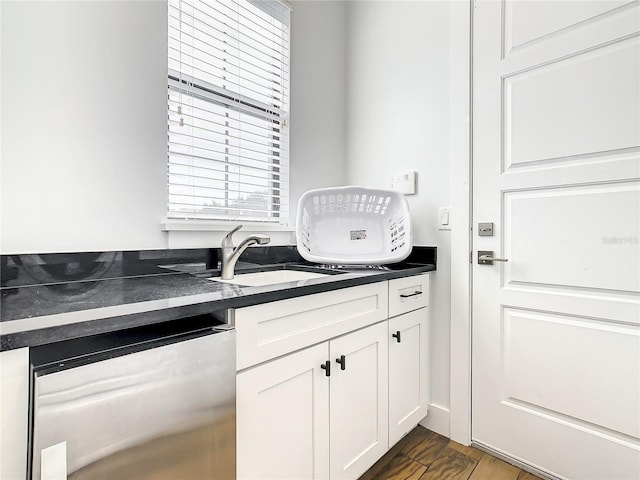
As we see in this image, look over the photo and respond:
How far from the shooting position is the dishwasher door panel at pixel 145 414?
597 mm

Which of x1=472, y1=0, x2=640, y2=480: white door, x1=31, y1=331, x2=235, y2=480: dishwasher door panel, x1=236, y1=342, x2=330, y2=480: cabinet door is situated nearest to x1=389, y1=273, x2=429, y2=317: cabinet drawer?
x1=472, y1=0, x2=640, y2=480: white door

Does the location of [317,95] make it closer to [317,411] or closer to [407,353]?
[407,353]

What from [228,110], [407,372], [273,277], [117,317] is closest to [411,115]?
[228,110]

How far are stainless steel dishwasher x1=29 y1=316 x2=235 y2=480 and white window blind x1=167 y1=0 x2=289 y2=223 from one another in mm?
808

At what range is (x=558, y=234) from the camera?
4.54ft

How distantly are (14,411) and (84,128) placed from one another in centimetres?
96

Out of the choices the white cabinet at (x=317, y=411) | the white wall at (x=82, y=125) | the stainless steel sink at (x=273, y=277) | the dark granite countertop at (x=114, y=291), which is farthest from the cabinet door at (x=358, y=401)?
the white wall at (x=82, y=125)

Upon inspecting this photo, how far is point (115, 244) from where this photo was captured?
124 centimetres

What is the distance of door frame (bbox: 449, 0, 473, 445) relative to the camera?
5.33ft

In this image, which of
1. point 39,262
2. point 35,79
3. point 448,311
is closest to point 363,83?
point 448,311

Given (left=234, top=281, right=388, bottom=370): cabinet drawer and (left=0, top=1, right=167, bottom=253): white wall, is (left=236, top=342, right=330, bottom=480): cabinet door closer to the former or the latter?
(left=234, top=281, right=388, bottom=370): cabinet drawer

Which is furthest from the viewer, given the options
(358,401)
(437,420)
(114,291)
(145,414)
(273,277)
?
(437,420)

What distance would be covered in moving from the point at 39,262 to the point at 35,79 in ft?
1.96

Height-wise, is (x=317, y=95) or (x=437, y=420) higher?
(x=317, y=95)
